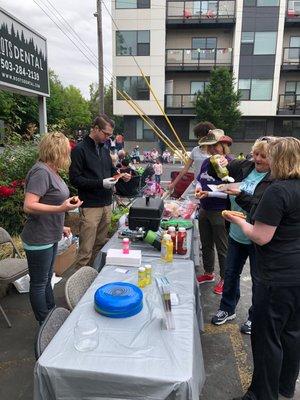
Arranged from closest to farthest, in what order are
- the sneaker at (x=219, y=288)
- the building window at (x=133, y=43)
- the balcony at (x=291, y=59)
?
the sneaker at (x=219, y=288) < the balcony at (x=291, y=59) < the building window at (x=133, y=43)

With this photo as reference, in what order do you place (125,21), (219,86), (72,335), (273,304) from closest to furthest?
(72,335) → (273,304) → (219,86) → (125,21)

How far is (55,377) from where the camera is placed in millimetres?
1459

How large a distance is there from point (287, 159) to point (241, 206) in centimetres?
94

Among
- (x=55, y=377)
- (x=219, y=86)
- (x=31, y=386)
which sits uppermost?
(x=219, y=86)

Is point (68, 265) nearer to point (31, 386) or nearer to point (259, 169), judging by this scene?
point (31, 386)

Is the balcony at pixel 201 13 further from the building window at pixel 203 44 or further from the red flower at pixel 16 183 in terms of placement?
the red flower at pixel 16 183

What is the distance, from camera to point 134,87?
22.7 metres

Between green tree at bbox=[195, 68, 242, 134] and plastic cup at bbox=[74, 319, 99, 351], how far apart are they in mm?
20055

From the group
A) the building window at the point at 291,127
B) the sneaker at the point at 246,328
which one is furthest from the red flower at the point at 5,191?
the building window at the point at 291,127

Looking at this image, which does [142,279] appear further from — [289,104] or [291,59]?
[291,59]

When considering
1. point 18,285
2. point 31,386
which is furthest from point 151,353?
point 18,285

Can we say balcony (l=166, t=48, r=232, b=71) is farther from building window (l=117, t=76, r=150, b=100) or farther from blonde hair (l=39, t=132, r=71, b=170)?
blonde hair (l=39, t=132, r=71, b=170)

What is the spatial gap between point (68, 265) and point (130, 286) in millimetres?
2689

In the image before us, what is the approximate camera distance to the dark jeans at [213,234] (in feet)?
11.8
